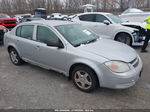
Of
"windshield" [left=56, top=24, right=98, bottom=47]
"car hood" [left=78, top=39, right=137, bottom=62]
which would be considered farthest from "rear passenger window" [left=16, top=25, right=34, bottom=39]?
"car hood" [left=78, top=39, right=137, bottom=62]

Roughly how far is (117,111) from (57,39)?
6.58 feet

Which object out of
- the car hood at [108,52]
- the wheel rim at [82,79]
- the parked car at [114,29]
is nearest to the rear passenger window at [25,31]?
the car hood at [108,52]

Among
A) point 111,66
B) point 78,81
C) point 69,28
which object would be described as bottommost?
point 78,81

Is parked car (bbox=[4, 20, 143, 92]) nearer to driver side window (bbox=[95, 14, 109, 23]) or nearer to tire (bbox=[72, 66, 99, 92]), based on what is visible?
tire (bbox=[72, 66, 99, 92])

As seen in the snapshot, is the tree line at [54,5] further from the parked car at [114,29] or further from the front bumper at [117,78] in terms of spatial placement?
the front bumper at [117,78]

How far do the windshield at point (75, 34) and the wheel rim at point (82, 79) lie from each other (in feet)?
2.20

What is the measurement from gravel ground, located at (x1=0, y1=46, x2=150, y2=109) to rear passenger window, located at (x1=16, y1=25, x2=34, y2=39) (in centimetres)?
119

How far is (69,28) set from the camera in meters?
3.54

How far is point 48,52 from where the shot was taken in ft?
10.7

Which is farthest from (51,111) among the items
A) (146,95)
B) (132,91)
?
(146,95)

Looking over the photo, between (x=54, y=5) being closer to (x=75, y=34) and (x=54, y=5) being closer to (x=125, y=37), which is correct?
(x=125, y=37)

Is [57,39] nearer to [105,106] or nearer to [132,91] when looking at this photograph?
[105,106]

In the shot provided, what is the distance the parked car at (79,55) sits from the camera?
255 cm

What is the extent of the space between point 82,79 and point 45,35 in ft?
4.98
